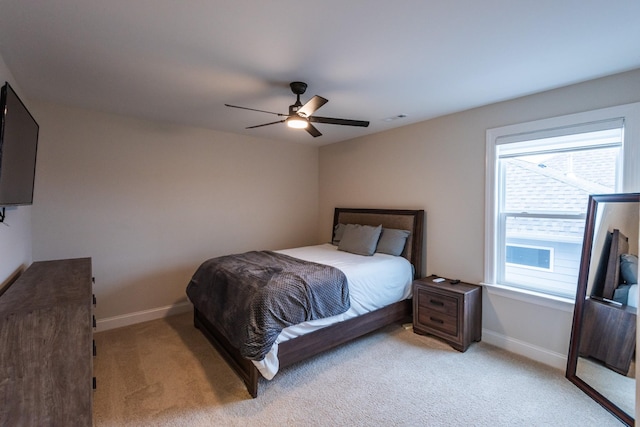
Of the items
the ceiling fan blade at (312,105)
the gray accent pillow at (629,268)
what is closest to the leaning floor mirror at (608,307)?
the gray accent pillow at (629,268)

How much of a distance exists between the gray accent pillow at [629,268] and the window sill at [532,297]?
49 centimetres

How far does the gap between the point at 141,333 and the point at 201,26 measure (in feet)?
10.6

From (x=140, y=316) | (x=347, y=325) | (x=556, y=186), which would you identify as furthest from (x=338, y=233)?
(x=140, y=316)

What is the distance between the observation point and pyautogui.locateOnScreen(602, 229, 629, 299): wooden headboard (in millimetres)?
2256

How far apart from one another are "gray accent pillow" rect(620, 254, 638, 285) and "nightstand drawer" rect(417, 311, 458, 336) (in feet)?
4.39

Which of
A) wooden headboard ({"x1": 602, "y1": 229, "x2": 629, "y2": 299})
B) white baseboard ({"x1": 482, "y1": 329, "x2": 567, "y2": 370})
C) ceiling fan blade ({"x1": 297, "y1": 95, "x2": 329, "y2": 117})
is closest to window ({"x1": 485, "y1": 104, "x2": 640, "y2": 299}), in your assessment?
wooden headboard ({"x1": 602, "y1": 229, "x2": 629, "y2": 299})

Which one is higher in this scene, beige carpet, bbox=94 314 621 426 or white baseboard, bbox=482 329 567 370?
white baseboard, bbox=482 329 567 370

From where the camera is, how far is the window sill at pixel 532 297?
2621 millimetres

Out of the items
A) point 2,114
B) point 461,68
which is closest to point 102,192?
point 2,114

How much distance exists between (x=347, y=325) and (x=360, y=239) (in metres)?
1.30

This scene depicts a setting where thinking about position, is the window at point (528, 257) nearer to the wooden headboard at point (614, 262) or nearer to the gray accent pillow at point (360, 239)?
the wooden headboard at point (614, 262)

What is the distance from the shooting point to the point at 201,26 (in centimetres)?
173

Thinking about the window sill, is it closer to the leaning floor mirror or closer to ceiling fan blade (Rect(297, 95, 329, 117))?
the leaning floor mirror

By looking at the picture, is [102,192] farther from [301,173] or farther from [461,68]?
[461,68]
